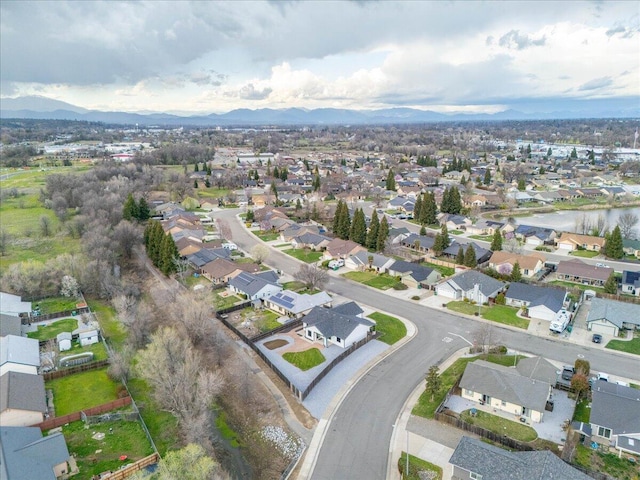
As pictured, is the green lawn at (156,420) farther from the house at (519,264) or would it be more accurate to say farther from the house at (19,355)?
the house at (519,264)

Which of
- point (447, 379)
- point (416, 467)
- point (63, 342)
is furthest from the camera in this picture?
point (63, 342)

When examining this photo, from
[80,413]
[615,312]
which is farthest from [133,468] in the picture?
[615,312]

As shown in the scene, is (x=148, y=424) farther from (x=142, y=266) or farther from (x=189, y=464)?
(x=142, y=266)

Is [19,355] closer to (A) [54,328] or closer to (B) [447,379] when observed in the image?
(A) [54,328]

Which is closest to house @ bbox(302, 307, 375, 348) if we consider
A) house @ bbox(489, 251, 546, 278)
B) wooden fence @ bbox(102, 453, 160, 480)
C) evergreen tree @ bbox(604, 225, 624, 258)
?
wooden fence @ bbox(102, 453, 160, 480)

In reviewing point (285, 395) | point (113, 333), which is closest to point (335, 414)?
point (285, 395)

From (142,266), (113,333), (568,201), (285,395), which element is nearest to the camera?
(285,395)

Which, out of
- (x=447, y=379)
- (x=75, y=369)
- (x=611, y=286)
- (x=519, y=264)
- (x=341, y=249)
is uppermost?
(x=611, y=286)
